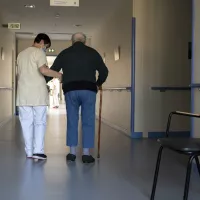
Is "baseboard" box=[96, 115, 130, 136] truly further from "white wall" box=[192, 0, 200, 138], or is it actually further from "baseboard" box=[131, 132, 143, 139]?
"white wall" box=[192, 0, 200, 138]

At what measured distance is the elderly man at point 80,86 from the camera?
4.03m

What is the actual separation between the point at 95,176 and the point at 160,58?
135 inches

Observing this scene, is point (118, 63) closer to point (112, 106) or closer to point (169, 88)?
point (112, 106)

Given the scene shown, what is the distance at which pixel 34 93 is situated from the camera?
13.6ft

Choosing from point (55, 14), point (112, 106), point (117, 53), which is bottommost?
point (112, 106)

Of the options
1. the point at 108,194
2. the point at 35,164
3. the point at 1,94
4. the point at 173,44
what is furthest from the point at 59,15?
the point at 108,194

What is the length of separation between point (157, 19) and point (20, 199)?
4432mm

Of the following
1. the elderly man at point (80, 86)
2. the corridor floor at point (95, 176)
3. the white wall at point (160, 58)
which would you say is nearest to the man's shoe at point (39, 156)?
the corridor floor at point (95, 176)

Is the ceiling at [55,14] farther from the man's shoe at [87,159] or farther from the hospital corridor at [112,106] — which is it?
the man's shoe at [87,159]

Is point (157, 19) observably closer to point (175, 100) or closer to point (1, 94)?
point (175, 100)

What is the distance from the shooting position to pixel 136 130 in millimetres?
6316

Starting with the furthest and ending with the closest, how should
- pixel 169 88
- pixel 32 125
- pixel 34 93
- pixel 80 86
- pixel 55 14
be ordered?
1. pixel 55 14
2. pixel 169 88
3. pixel 32 125
4. pixel 34 93
5. pixel 80 86

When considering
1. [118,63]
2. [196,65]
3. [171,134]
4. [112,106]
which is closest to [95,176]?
[196,65]

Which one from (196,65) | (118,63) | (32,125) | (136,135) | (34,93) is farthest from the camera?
(118,63)
